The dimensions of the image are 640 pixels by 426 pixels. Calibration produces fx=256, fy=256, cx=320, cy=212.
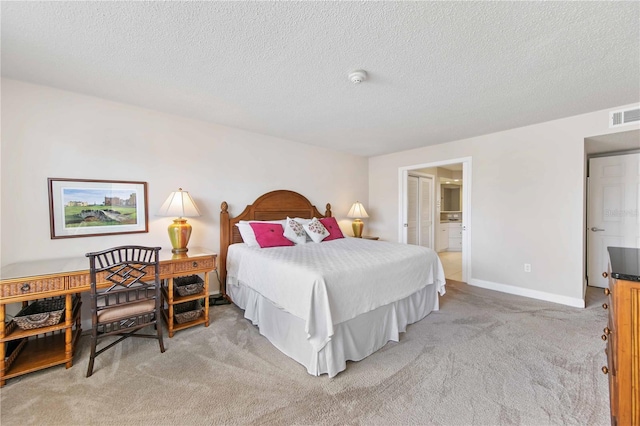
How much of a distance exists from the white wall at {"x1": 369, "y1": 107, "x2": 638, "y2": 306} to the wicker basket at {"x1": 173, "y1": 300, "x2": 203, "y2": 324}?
12.7 ft

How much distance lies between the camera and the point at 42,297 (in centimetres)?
184

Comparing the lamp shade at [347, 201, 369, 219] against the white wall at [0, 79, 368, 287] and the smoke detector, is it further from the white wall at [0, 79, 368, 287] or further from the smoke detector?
the smoke detector

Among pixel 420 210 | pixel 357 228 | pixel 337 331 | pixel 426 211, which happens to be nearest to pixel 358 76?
pixel 337 331

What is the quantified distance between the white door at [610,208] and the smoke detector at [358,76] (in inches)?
155

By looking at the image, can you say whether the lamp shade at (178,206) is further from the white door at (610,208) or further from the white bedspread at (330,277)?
the white door at (610,208)

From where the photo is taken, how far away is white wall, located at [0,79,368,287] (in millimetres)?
2303

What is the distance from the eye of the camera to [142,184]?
114 inches

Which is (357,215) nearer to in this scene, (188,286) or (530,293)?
(530,293)

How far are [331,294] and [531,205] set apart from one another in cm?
322

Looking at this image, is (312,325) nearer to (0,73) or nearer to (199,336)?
(199,336)

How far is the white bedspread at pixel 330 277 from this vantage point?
6.02 ft

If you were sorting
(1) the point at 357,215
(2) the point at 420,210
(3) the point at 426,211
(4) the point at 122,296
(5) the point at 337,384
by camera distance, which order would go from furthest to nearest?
(3) the point at 426,211
(2) the point at 420,210
(1) the point at 357,215
(4) the point at 122,296
(5) the point at 337,384

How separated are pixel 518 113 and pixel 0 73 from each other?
504cm

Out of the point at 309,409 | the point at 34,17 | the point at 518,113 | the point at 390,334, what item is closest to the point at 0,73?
the point at 34,17
